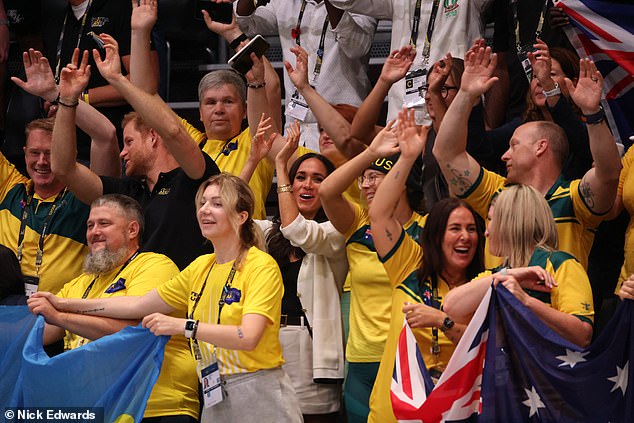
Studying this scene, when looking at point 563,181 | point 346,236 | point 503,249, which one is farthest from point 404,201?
point 503,249

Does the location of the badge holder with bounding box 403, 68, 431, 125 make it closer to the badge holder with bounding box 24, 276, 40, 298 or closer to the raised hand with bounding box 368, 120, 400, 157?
the raised hand with bounding box 368, 120, 400, 157

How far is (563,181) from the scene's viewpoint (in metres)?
4.89

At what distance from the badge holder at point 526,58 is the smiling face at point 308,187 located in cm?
117

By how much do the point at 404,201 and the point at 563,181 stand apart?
783 millimetres

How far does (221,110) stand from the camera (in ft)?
20.4

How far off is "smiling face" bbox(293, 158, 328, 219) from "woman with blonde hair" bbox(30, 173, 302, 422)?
78cm

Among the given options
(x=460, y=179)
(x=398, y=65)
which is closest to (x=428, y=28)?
(x=398, y=65)

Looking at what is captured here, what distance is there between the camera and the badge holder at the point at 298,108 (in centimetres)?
638

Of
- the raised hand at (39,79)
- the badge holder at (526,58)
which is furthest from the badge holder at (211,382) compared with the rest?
the badge holder at (526,58)

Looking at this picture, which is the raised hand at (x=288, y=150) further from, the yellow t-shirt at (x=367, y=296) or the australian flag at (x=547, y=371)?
the australian flag at (x=547, y=371)

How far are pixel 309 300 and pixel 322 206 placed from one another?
0.50 meters

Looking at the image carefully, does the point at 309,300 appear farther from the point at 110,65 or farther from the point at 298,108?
the point at 110,65

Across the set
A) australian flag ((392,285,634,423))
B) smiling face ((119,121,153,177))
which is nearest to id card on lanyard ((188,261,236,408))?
australian flag ((392,285,634,423))

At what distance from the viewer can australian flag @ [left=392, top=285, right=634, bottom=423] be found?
3865 millimetres
